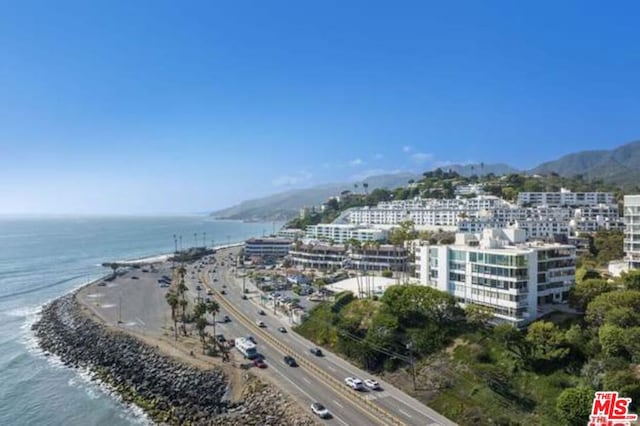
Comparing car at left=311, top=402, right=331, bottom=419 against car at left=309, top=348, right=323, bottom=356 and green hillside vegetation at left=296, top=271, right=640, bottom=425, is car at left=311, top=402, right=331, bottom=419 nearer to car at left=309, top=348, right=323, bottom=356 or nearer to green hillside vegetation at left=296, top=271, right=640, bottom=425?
green hillside vegetation at left=296, top=271, right=640, bottom=425

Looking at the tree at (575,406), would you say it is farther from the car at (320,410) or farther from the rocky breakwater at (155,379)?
the rocky breakwater at (155,379)

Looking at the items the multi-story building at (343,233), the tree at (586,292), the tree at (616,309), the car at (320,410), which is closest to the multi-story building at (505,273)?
the tree at (586,292)

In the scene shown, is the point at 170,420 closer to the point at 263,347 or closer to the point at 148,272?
the point at 263,347

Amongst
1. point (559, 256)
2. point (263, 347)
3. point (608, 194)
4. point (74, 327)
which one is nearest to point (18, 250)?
point (74, 327)

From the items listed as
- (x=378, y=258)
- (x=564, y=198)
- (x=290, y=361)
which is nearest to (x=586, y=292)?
(x=290, y=361)

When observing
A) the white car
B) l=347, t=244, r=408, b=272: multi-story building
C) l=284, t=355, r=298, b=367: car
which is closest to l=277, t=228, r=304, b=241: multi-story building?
l=347, t=244, r=408, b=272: multi-story building
